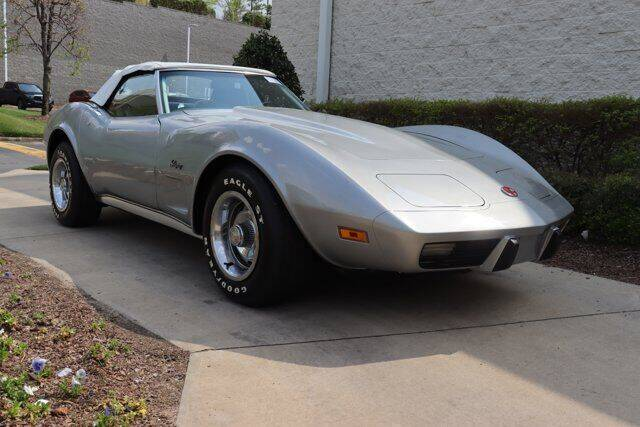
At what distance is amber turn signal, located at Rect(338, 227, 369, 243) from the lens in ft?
9.97

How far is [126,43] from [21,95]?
8.28 metres

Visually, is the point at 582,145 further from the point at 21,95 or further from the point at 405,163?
the point at 21,95

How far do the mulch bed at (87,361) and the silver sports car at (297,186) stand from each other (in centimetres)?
73

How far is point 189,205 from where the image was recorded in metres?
3.89

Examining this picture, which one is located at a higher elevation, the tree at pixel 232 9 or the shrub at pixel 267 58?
the tree at pixel 232 9

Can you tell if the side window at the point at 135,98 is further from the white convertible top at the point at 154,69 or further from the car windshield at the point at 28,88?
the car windshield at the point at 28,88

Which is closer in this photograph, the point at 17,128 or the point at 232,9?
the point at 17,128

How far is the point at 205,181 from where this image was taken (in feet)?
12.5

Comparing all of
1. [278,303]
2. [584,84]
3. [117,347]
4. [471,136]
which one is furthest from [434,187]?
[584,84]

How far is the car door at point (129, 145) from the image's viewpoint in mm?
4289

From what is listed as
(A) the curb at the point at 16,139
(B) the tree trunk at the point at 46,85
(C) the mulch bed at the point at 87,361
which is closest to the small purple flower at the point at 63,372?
(C) the mulch bed at the point at 87,361

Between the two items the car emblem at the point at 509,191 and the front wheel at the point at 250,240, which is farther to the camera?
the car emblem at the point at 509,191

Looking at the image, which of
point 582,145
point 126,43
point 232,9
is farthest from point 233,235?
point 232,9

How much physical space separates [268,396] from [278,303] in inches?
39.1
